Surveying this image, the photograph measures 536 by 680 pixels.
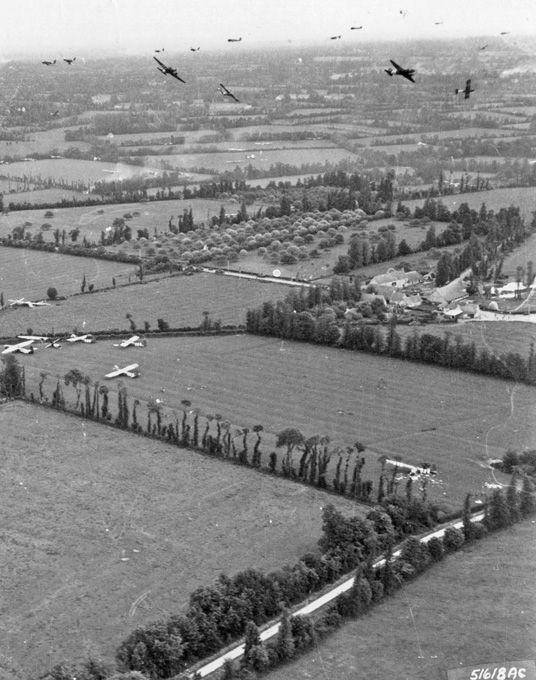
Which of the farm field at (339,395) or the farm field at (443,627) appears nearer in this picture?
the farm field at (443,627)

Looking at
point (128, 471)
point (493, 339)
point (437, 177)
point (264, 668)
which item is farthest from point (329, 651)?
point (437, 177)

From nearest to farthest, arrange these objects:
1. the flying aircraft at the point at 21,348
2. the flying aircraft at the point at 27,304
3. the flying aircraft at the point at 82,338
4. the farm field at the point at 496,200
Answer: the flying aircraft at the point at 21,348 → the flying aircraft at the point at 82,338 → the flying aircraft at the point at 27,304 → the farm field at the point at 496,200

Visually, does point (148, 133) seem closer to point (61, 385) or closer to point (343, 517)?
point (61, 385)

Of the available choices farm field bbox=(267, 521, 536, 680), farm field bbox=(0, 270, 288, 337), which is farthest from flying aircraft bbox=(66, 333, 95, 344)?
farm field bbox=(267, 521, 536, 680)

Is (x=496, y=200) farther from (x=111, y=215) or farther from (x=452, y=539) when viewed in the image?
(x=452, y=539)

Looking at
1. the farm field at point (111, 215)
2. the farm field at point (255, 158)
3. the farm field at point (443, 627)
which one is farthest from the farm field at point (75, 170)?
the farm field at point (443, 627)

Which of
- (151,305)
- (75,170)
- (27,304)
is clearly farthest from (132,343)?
(75,170)

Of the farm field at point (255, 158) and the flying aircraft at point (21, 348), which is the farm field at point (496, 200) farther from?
the flying aircraft at point (21, 348)
